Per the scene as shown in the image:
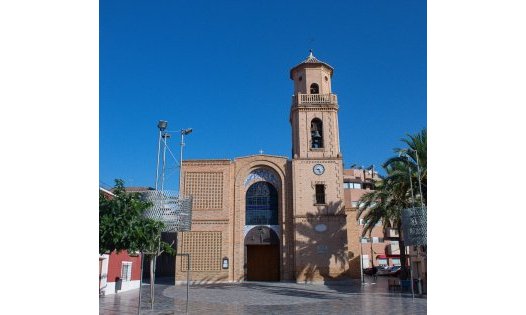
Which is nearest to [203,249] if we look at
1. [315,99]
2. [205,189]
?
[205,189]

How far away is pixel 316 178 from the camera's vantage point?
28406mm

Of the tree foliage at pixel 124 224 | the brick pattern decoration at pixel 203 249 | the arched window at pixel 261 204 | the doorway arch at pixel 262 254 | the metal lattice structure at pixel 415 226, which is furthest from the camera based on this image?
the arched window at pixel 261 204

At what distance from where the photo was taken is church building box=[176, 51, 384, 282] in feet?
89.7

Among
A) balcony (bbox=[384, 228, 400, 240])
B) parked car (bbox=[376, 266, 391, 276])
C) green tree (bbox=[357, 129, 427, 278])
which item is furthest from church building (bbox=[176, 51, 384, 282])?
parked car (bbox=[376, 266, 391, 276])

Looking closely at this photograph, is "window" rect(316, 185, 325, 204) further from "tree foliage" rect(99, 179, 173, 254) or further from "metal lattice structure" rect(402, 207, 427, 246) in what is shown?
"tree foliage" rect(99, 179, 173, 254)

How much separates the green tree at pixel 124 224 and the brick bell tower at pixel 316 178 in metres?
17.5

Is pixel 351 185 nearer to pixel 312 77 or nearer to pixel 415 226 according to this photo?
pixel 312 77

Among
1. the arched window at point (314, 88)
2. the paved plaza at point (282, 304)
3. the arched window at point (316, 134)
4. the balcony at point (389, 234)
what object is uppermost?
the arched window at point (314, 88)

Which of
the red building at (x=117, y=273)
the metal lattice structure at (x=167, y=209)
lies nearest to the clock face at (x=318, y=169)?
the red building at (x=117, y=273)

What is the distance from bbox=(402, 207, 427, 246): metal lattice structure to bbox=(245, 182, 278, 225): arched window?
16.1 m

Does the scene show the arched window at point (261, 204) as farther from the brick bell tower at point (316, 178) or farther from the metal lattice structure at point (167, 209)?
the metal lattice structure at point (167, 209)

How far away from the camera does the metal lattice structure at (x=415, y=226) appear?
12742 mm
